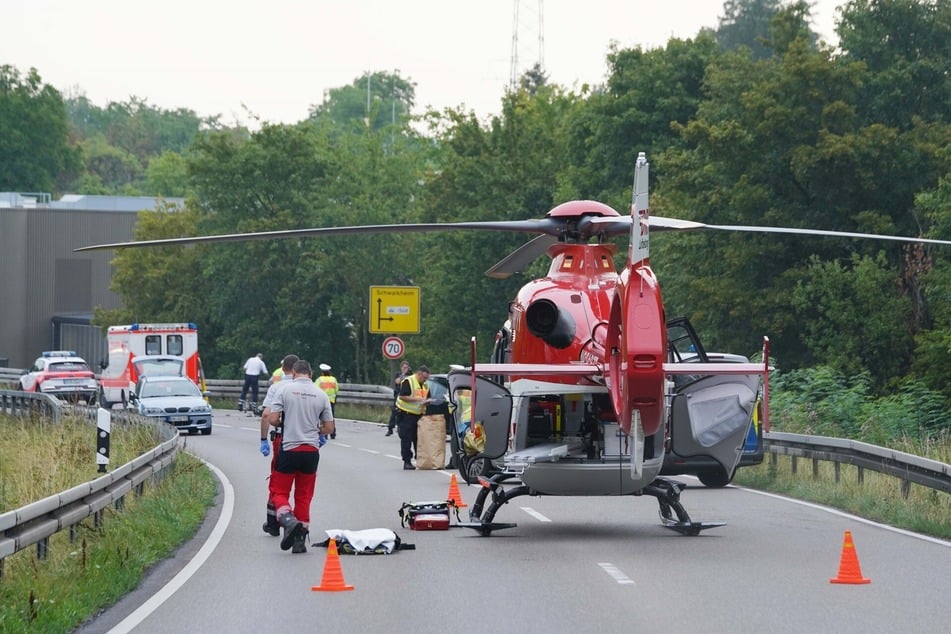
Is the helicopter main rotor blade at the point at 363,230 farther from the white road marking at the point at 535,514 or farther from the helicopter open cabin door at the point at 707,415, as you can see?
the white road marking at the point at 535,514

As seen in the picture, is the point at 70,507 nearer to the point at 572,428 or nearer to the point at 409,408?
the point at 572,428

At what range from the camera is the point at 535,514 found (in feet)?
64.1

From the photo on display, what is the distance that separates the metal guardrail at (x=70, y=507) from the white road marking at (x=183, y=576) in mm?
981

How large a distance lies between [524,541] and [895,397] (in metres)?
17.6

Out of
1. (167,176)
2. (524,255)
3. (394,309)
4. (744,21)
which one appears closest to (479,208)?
(394,309)

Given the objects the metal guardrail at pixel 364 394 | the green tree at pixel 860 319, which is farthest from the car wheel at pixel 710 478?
the metal guardrail at pixel 364 394

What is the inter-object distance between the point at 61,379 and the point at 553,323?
139ft

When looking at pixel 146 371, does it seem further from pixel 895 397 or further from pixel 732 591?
pixel 732 591

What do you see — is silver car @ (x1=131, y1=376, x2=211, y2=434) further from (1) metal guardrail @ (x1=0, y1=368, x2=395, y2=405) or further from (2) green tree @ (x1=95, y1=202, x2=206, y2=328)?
(2) green tree @ (x1=95, y1=202, x2=206, y2=328)

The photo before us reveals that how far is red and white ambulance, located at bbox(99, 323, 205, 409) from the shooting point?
4869 centimetres

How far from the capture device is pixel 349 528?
1767cm

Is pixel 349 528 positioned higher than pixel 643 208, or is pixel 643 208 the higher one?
pixel 643 208

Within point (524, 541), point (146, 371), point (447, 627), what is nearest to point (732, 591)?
point (447, 627)

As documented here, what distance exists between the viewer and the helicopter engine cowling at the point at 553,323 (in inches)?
670
